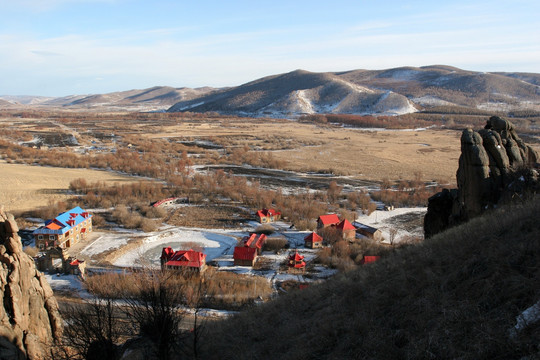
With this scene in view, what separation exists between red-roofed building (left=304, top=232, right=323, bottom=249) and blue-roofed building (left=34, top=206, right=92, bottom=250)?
1455 cm

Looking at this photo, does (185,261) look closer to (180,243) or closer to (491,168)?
(180,243)

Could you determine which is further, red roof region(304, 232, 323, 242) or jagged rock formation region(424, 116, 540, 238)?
red roof region(304, 232, 323, 242)

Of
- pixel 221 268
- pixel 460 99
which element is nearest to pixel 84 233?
pixel 221 268

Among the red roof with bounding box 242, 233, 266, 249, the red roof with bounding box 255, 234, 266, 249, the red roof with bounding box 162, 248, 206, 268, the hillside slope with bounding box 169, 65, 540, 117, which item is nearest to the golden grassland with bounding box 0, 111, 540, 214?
the red roof with bounding box 162, 248, 206, 268

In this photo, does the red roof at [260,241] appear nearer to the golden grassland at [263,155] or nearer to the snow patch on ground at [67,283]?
the snow patch on ground at [67,283]

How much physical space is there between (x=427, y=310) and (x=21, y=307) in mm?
8703

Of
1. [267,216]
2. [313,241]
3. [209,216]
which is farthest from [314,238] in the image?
[209,216]

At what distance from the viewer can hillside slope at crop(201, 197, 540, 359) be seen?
543 centimetres

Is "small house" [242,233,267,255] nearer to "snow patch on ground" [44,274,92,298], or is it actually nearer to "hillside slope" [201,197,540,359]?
"snow patch on ground" [44,274,92,298]

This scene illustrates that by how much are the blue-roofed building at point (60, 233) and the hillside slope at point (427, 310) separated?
59.5 ft

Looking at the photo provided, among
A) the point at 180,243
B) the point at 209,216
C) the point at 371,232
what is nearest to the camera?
the point at 180,243

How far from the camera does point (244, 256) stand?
21406 millimetres

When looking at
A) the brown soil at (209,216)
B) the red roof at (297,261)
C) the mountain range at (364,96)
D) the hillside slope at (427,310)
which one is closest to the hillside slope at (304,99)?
the mountain range at (364,96)

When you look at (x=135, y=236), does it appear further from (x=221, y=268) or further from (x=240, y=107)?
(x=240, y=107)
